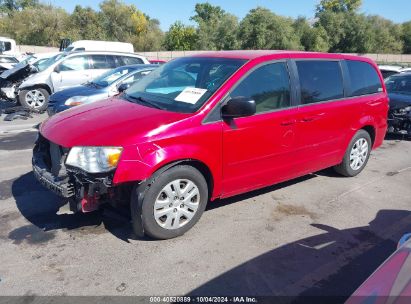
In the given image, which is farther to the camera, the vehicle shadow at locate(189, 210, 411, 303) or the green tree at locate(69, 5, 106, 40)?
the green tree at locate(69, 5, 106, 40)

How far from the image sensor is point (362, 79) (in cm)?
568

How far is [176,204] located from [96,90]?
525cm

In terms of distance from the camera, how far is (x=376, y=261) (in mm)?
3582

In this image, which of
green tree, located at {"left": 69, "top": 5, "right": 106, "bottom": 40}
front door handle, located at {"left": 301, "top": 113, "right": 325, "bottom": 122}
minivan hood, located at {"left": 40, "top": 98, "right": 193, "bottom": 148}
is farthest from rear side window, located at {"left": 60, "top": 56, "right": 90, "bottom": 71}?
green tree, located at {"left": 69, "top": 5, "right": 106, "bottom": 40}

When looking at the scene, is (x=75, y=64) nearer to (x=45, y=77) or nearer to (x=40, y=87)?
(x=45, y=77)

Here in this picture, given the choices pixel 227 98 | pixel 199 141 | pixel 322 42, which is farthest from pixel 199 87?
pixel 322 42

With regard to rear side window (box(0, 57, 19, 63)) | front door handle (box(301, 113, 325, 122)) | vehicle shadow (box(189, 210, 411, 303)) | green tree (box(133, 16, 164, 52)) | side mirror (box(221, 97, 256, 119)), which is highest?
green tree (box(133, 16, 164, 52))

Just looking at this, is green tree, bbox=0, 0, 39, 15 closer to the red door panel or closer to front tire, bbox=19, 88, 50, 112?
front tire, bbox=19, 88, 50, 112

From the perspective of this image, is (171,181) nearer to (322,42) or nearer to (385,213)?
(385,213)

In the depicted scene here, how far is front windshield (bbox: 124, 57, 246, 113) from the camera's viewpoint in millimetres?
4000

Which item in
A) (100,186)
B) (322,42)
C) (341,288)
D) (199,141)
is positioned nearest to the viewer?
(341,288)

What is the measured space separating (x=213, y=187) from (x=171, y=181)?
57 centimetres

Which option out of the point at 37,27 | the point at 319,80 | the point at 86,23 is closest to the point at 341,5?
the point at 86,23

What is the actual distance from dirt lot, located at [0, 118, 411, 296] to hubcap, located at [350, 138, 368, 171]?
2.14 feet
